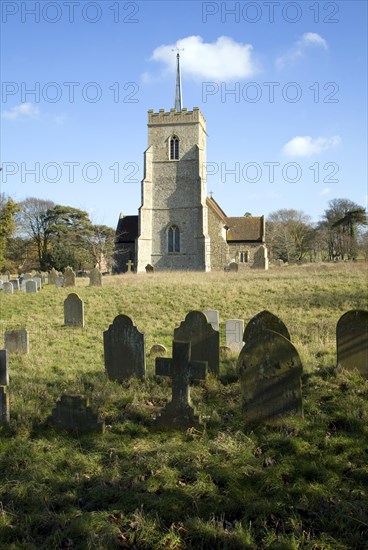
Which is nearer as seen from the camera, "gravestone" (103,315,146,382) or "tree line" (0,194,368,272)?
"gravestone" (103,315,146,382)

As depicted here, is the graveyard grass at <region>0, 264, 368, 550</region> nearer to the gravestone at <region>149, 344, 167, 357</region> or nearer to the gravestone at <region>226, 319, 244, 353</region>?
the gravestone at <region>149, 344, 167, 357</region>

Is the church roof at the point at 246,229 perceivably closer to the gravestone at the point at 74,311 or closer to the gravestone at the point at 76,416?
the gravestone at the point at 74,311

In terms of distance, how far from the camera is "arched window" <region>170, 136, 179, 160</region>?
36406 millimetres

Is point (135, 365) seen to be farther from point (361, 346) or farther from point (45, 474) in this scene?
point (361, 346)

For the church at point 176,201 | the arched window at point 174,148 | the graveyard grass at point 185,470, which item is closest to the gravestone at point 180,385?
the graveyard grass at point 185,470

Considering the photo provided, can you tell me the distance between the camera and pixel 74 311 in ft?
39.1

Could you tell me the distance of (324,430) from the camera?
462 cm

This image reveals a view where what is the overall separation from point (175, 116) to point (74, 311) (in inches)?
1111

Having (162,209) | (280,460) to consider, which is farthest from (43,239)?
(280,460)

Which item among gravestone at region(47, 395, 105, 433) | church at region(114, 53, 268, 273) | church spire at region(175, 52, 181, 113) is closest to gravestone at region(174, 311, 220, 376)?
gravestone at region(47, 395, 105, 433)

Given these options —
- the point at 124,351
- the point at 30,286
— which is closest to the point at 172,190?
the point at 30,286

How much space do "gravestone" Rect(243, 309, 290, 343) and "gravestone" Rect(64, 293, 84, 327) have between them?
6.34 meters

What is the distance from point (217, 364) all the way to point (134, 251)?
105 feet

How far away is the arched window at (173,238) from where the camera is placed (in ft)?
118
